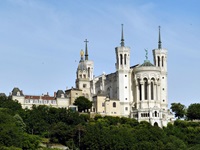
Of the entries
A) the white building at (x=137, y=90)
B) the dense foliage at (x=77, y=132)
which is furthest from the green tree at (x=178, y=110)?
the dense foliage at (x=77, y=132)

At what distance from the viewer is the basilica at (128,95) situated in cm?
11362

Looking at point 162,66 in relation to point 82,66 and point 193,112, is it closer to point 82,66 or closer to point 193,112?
point 193,112

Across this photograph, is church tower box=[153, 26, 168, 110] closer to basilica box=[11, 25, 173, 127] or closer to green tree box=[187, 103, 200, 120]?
basilica box=[11, 25, 173, 127]

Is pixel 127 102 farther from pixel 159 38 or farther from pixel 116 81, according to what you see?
pixel 159 38

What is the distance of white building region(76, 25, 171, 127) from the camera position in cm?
11419

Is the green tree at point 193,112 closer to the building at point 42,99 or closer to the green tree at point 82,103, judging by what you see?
the green tree at point 82,103

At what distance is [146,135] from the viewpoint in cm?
8862

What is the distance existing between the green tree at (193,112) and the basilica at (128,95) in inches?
152

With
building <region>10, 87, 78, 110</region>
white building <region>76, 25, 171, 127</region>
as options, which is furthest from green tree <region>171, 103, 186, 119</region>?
building <region>10, 87, 78, 110</region>

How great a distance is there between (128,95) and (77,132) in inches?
1171

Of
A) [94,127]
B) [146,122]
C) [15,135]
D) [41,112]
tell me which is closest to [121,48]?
[146,122]

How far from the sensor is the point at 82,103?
11388 centimetres

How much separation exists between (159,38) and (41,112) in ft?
121

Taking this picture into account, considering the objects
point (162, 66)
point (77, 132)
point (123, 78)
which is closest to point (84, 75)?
point (123, 78)
